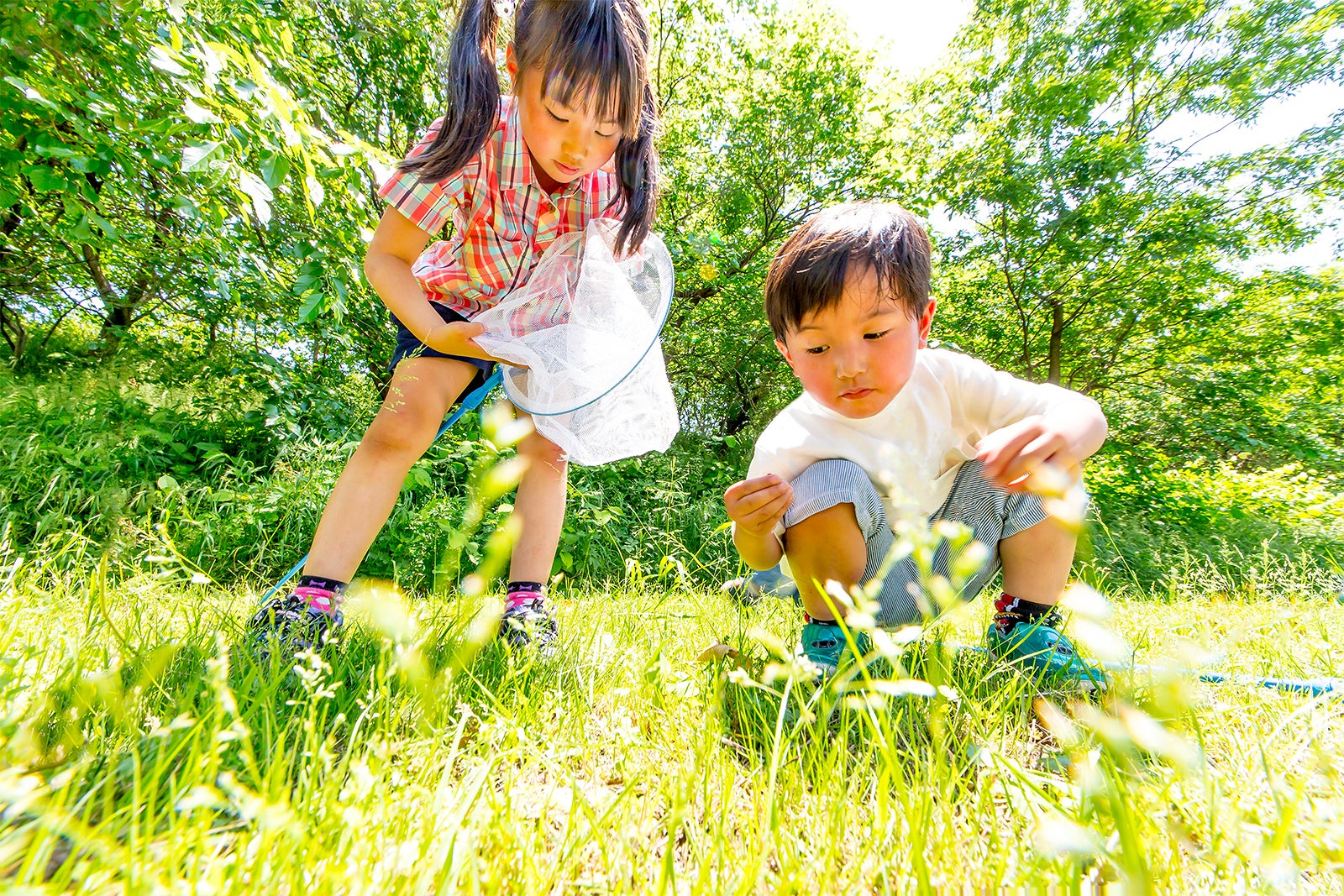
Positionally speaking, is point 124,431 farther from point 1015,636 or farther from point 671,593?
point 1015,636

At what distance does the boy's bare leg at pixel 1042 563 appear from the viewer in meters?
1.62

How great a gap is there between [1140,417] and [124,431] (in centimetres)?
1119

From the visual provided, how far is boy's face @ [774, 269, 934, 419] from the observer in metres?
1.52

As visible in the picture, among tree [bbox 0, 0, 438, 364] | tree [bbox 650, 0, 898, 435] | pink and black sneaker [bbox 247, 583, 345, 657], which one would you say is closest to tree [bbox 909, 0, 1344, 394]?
tree [bbox 650, 0, 898, 435]

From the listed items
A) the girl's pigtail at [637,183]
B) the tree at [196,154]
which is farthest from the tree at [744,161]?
the girl's pigtail at [637,183]

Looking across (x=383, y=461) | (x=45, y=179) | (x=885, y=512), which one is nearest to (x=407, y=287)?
(x=383, y=461)

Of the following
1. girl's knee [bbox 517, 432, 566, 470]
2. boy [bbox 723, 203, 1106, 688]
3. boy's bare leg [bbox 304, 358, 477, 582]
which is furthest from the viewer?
girl's knee [bbox 517, 432, 566, 470]

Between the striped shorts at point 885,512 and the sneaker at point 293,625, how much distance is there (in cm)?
107

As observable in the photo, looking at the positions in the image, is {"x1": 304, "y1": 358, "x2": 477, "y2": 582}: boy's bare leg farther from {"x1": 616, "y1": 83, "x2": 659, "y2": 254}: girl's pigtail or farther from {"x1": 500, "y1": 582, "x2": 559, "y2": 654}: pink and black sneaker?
{"x1": 616, "y1": 83, "x2": 659, "y2": 254}: girl's pigtail

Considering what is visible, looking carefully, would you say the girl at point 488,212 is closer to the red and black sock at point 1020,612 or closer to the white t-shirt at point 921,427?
the white t-shirt at point 921,427

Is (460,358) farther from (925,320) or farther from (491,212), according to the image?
(925,320)

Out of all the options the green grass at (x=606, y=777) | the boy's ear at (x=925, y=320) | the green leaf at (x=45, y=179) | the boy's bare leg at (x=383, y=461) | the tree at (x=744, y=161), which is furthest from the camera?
the tree at (x=744, y=161)

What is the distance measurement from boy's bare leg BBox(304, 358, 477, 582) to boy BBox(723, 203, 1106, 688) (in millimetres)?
888

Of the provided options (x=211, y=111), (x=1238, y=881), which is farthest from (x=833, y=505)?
(x=211, y=111)
